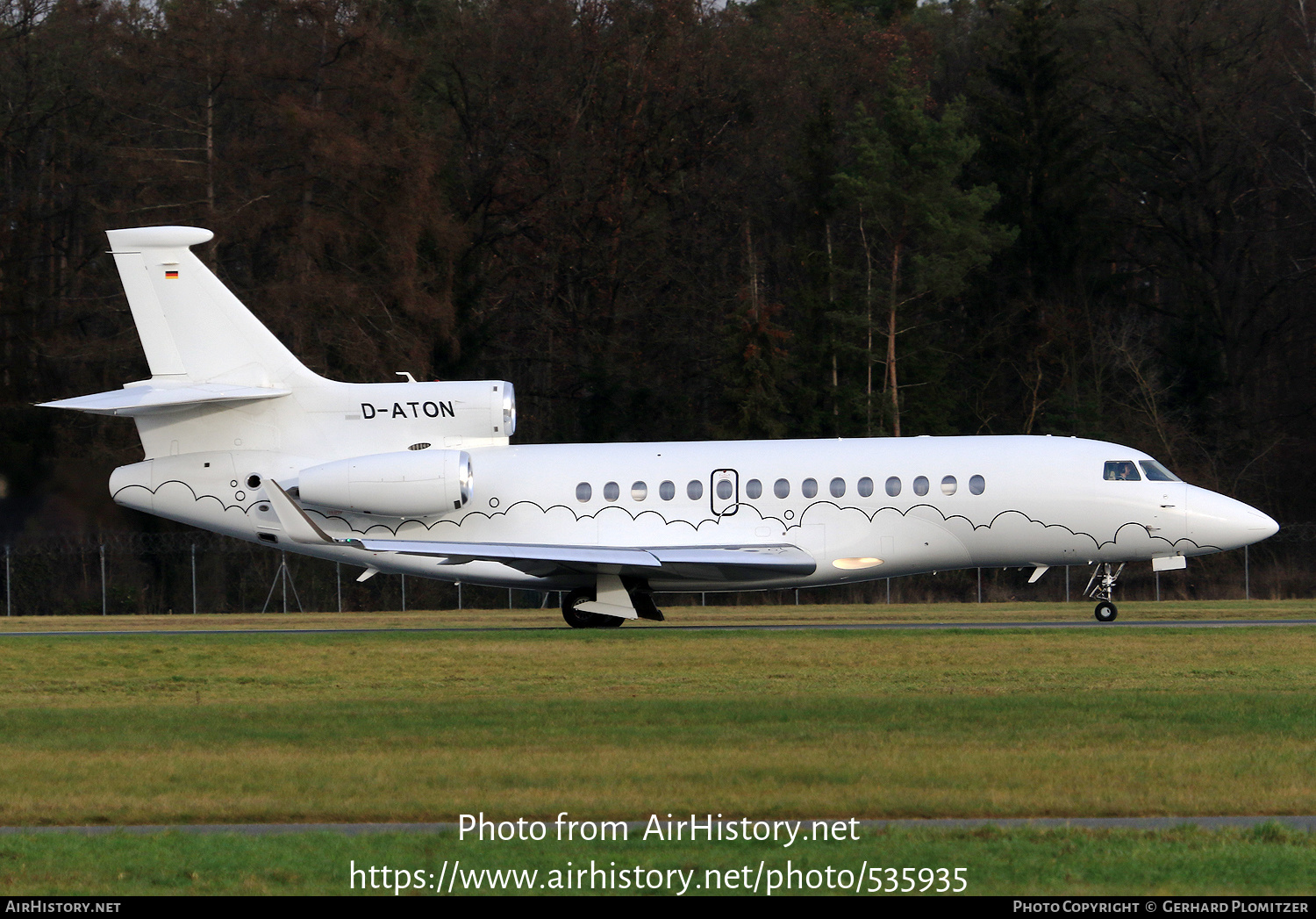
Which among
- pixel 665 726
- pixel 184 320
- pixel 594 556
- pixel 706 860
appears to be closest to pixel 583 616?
pixel 594 556

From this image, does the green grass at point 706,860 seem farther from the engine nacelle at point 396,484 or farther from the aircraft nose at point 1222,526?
the aircraft nose at point 1222,526

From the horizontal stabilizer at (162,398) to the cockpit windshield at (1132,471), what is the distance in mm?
14134

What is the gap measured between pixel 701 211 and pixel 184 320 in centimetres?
3261

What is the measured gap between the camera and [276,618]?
34344mm

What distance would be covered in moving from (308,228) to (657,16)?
17727 millimetres

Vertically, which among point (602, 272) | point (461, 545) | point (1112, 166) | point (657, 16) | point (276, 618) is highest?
point (657, 16)

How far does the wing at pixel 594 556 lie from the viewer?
25344 mm

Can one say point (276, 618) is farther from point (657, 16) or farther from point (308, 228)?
point (657, 16)

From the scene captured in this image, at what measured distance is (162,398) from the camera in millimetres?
26984

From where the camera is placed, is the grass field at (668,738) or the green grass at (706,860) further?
the grass field at (668,738)

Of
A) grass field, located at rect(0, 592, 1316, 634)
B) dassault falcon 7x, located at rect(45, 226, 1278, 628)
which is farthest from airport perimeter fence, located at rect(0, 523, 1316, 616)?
dassault falcon 7x, located at rect(45, 226, 1278, 628)

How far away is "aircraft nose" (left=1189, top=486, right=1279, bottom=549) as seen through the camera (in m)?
26.5

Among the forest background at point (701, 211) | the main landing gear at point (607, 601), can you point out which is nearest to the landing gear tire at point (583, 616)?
the main landing gear at point (607, 601)

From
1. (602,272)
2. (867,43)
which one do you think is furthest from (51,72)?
(867,43)
